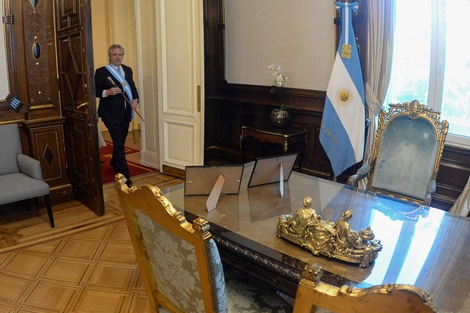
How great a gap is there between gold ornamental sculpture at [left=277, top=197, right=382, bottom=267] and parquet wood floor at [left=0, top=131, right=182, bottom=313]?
39.2 inches

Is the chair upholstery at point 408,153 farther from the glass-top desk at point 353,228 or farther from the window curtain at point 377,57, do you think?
the window curtain at point 377,57

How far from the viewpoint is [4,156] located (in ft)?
9.51

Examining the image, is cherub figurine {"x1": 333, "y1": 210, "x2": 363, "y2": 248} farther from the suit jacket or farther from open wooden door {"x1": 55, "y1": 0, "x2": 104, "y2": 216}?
the suit jacket

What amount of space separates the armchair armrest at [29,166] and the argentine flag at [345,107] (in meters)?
2.06

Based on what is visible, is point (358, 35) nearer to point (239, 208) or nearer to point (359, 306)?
point (239, 208)

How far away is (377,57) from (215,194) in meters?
1.89

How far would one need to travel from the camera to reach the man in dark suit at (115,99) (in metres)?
3.49

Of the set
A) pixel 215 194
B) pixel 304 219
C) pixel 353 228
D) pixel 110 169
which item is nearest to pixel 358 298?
pixel 304 219

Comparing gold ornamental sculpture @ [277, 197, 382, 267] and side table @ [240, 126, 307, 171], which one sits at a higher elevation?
side table @ [240, 126, 307, 171]

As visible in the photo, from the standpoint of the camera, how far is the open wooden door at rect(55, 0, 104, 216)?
275cm

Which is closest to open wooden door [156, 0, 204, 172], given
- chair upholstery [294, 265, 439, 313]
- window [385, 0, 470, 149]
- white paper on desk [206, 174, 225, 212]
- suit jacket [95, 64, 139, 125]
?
suit jacket [95, 64, 139, 125]

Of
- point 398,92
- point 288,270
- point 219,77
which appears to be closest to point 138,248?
point 288,270

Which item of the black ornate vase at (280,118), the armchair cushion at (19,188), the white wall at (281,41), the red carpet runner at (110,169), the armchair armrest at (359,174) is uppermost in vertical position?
the white wall at (281,41)

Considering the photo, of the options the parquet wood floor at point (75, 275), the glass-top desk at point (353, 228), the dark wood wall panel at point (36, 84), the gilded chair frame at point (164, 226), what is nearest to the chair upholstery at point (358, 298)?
the gilded chair frame at point (164, 226)
